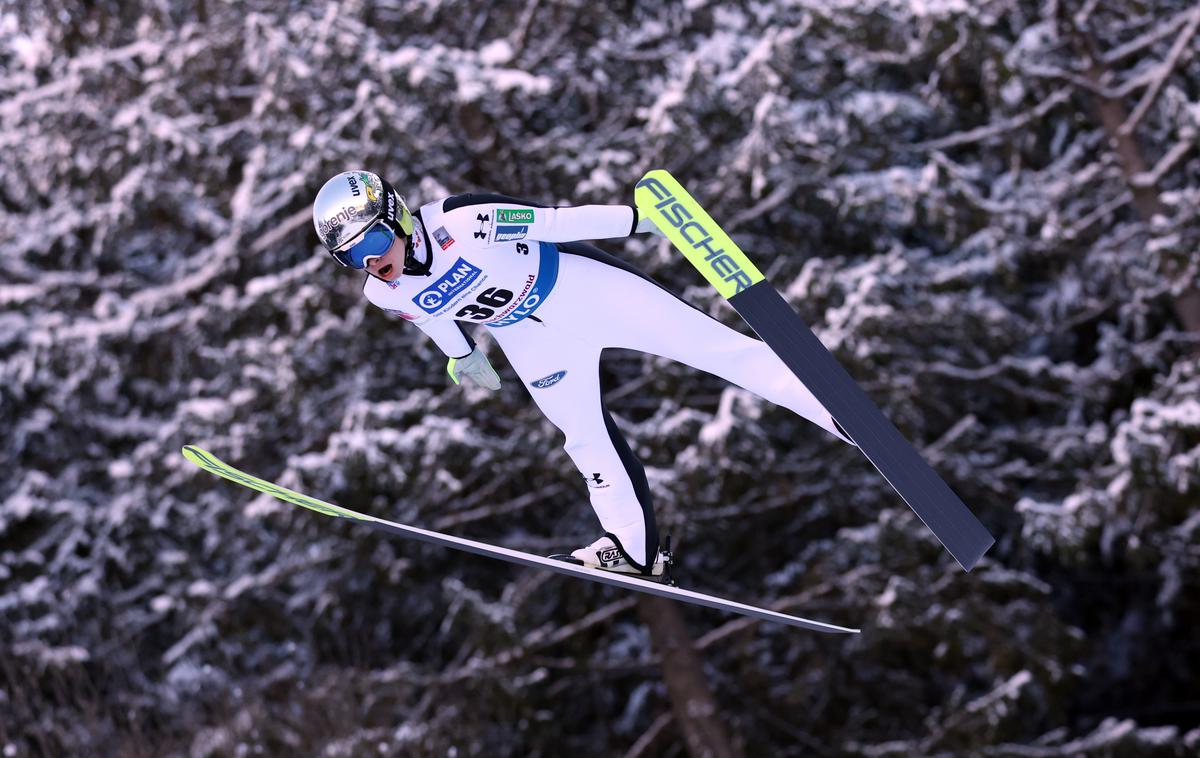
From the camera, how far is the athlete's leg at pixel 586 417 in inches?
138

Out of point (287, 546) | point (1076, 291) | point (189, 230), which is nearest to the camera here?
point (287, 546)

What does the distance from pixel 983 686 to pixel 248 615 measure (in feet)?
20.2

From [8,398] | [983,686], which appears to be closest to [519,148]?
[8,398]

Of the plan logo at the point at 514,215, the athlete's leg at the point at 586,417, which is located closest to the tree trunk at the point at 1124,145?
the athlete's leg at the point at 586,417

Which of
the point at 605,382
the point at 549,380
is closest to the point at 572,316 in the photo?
the point at 549,380

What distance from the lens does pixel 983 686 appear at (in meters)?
11.6

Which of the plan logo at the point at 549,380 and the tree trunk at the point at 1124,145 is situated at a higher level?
the plan logo at the point at 549,380

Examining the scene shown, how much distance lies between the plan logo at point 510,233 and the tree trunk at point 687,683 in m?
6.21

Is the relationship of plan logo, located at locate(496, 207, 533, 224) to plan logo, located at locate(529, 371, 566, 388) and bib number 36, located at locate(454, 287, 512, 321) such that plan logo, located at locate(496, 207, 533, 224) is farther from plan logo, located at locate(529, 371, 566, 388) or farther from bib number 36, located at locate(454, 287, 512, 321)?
plan logo, located at locate(529, 371, 566, 388)

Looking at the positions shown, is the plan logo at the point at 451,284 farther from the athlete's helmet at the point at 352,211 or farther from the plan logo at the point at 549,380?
the plan logo at the point at 549,380

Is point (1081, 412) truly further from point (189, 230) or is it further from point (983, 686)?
point (189, 230)

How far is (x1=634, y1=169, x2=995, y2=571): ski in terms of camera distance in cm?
315

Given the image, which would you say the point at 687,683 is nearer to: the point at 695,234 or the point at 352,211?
the point at 695,234

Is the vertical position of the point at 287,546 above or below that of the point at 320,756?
above
